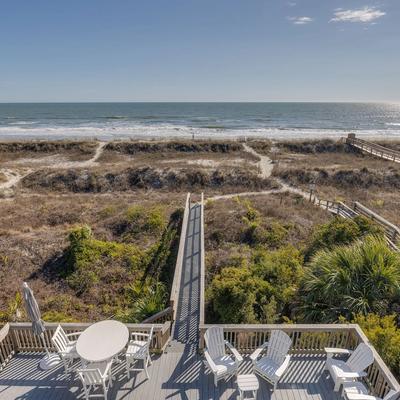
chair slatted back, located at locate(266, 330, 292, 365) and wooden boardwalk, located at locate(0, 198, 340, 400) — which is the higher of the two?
chair slatted back, located at locate(266, 330, 292, 365)

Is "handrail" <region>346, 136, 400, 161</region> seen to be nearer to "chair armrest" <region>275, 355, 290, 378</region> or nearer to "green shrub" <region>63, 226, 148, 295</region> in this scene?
"green shrub" <region>63, 226, 148, 295</region>

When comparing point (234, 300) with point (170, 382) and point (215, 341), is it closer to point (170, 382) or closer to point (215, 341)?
point (215, 341)

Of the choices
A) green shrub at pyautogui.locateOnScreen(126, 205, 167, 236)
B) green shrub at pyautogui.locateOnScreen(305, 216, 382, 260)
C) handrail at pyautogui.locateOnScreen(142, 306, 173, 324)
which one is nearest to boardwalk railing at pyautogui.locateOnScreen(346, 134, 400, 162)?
green shrub at pyautogui.locateOnScreen(305, 216, 382, 260)

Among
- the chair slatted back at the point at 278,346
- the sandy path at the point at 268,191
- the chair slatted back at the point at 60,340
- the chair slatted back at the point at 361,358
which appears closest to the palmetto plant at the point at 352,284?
the chair slatted back at the point at 361,358

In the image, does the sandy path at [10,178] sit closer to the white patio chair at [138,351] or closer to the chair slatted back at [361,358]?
the white patio chair at [138,351]

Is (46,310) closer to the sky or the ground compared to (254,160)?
closer to the ground

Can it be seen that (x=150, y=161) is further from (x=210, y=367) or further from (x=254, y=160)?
(x=210, y=367)

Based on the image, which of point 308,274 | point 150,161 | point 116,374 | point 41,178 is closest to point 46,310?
point 116,374
